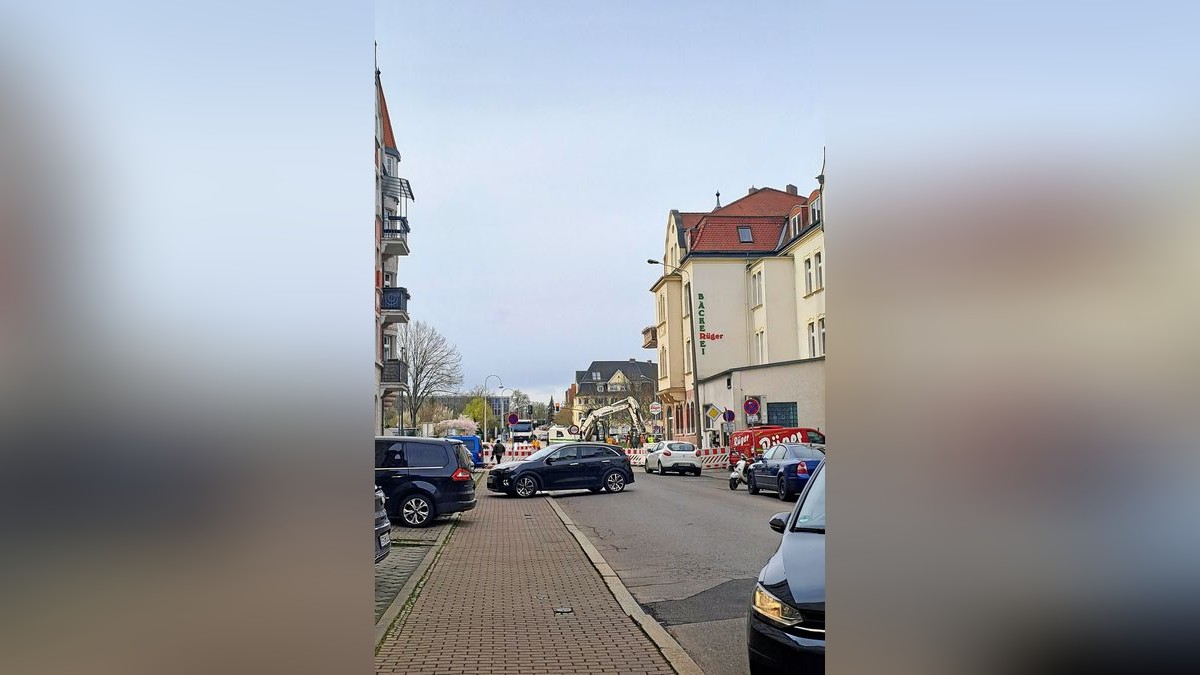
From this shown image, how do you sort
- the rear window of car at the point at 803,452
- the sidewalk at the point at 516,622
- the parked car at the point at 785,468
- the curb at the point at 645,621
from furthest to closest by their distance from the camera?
the rear window of car at the point at 803,452 → the parked car at the point at 785,468 → the sidewalk at the point at 516,622 → the curb at the point at 645,621

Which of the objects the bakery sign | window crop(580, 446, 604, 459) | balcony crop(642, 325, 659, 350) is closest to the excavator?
balcony crop(642, 325, 659, 350)

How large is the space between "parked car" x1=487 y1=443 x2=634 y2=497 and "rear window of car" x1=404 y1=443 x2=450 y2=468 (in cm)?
754

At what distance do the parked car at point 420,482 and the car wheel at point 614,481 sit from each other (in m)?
8.63

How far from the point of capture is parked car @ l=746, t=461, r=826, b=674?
4207 mm

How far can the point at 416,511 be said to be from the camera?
1491 cm

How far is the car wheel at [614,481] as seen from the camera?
23344 millimetres

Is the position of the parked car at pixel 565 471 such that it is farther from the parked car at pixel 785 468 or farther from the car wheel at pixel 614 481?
the parked car at pixel 785 468

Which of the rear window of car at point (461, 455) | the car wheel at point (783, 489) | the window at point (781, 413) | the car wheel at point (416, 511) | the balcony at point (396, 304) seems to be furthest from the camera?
the car wheel at point (783, 489)

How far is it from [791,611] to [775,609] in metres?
0.14

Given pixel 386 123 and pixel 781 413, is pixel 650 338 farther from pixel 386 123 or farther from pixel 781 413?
pixel 386 123

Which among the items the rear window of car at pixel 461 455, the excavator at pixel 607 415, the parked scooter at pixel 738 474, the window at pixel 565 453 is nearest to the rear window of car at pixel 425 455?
the rear window of car at pixel 461 455

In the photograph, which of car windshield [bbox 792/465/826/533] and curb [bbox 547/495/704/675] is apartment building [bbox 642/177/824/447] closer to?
car windshield [bbox 792/465/826/533]
